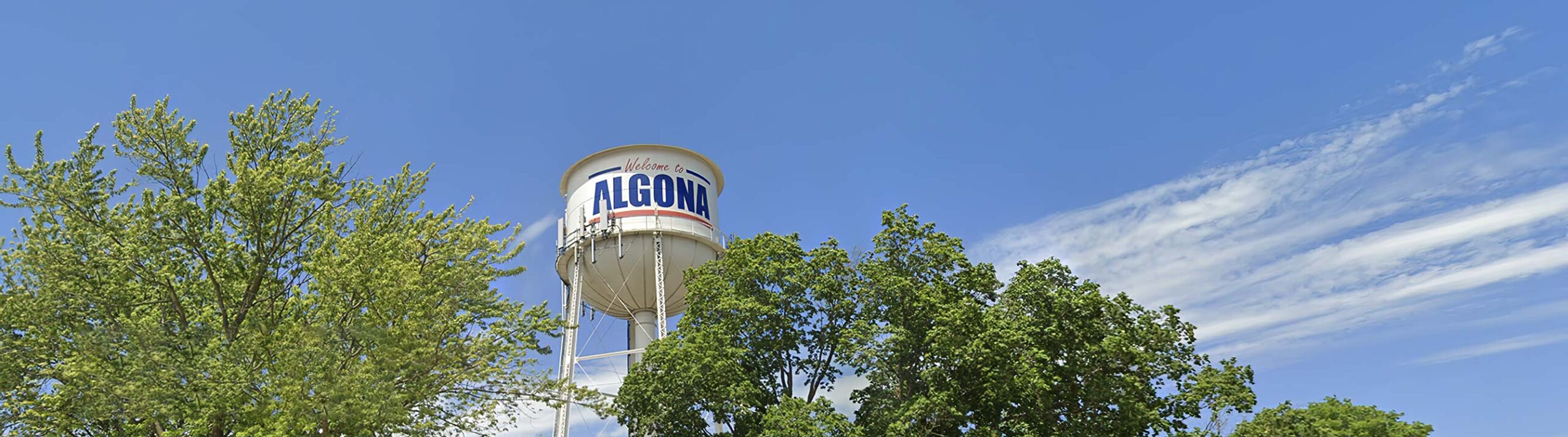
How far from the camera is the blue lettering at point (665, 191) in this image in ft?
93.3

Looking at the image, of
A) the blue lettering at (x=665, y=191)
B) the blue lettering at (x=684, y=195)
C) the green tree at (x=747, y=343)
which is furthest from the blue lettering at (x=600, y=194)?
the green tree at (x=747, y=343)

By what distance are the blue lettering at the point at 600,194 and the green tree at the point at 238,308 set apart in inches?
466

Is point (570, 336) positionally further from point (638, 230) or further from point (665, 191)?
point (665, 191)

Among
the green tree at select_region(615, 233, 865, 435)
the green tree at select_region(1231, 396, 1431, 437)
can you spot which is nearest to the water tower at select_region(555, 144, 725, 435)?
the green tree at select_region(615, 233, 865, 435)

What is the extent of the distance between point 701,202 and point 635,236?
105 inches

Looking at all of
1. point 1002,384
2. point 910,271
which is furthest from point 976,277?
point 1002,384

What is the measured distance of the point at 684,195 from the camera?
29031mm

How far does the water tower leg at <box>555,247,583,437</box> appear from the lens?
76.8 feet

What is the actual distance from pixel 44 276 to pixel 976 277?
1637cm

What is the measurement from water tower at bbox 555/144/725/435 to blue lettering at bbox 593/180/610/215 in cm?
2

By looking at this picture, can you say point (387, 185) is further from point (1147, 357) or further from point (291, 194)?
point (1147, 357)

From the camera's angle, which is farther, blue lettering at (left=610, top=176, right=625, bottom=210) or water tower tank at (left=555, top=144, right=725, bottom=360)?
blue lettering at (left=610, top=176, right=625, bottom=210)

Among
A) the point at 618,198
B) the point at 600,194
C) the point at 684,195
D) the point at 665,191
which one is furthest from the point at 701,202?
the point at 600,194

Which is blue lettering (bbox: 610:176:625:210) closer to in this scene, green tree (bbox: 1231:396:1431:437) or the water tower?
the water tower
